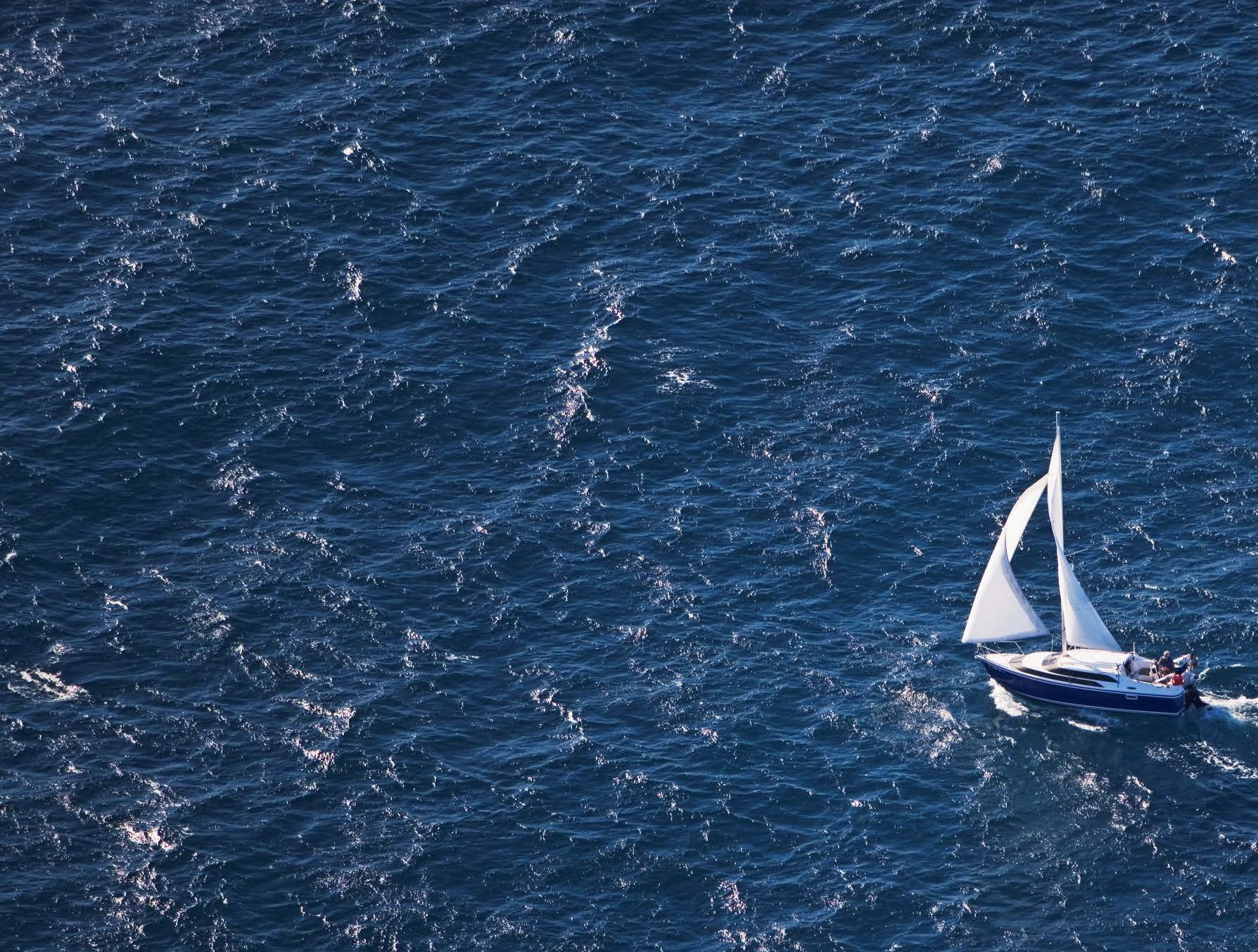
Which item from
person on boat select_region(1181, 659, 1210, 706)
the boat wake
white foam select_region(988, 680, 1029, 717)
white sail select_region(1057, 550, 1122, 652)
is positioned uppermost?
white sail select_region(1057, 550, 1122, 652)

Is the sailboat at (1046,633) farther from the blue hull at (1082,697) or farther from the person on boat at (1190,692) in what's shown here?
the person on boat at (1190,692)

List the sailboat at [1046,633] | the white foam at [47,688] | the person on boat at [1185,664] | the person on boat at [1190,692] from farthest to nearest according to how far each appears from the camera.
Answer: the white foam at [47,688] < the sailboat at [1046,633] < the person on boat at [1185,664] < the person on boat at [1190,692]

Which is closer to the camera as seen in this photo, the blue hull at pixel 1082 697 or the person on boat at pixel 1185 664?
the person on boat at pixel 1185 664

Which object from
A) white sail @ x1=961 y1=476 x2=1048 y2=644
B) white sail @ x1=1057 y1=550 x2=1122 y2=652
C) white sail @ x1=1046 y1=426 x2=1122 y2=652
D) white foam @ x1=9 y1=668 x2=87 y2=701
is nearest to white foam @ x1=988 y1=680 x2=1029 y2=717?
white sail @ x1=961 y1=476 x2=1048 y2=644

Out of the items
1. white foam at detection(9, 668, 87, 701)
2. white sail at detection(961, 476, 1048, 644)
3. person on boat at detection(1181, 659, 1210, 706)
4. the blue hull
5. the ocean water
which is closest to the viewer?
the ocean water

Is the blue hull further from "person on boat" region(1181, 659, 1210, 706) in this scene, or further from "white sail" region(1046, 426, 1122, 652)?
"white sail" region(1046, 426, 1122, 652)

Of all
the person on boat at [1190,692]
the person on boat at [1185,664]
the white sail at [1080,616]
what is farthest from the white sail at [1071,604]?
the person on boat at [1190,692]

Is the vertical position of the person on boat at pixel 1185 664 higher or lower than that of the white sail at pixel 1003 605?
→ lower
